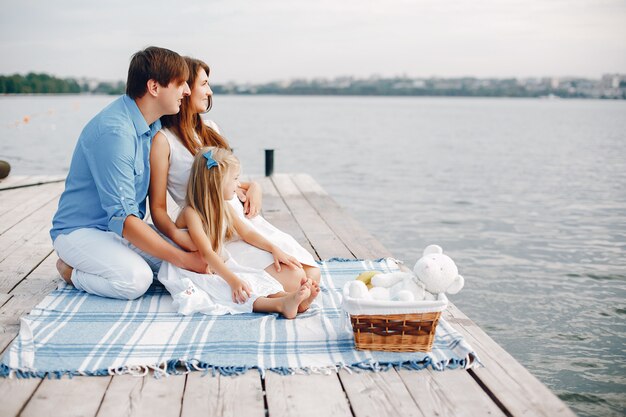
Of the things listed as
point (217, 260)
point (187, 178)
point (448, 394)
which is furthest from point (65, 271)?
point (448, 394)

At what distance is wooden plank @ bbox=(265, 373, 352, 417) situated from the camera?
7.36 feet

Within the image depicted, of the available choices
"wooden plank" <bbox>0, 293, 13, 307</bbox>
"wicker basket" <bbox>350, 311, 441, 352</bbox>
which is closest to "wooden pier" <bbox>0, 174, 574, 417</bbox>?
"wicker basket" <bbox>350, 311, 441, 352</bbox>

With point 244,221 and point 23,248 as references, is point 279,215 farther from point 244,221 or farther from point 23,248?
point 244,221

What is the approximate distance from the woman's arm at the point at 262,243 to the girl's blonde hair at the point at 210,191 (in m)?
0.15

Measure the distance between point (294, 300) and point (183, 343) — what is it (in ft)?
1.88

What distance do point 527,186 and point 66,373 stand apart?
12.8m

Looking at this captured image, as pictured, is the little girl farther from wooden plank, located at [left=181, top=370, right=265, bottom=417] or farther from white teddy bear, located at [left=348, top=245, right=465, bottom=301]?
wooden plank, located at [left=181, top=370, right=265, bottom=417]

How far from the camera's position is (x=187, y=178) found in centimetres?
375

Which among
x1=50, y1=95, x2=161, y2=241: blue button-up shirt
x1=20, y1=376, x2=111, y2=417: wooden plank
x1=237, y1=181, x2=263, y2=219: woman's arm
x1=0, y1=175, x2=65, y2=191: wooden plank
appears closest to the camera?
x1=20, y1=376, x2=111, y2=417: wooden plank

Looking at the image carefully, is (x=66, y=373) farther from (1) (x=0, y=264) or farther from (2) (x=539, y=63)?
(2) (x=539, y=63)

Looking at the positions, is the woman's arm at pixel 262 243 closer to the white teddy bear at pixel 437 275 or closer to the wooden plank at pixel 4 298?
the white teddy bear at pixel 437 275

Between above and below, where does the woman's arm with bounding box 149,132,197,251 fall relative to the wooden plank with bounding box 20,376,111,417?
above

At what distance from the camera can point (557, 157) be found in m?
21.1

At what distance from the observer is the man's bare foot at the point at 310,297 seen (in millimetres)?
3105
